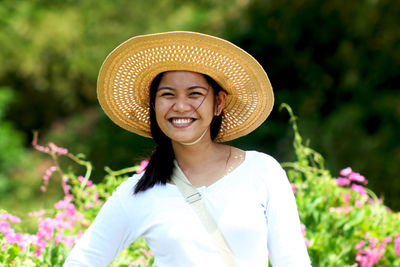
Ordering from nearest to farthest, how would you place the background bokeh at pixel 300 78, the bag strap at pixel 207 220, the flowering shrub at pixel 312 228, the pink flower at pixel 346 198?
the bag strap at pixel 207 220, the flowering shrub at pixel 312 228, the pink flower at pixel 346 198, the background bokeh at pixel 300 78

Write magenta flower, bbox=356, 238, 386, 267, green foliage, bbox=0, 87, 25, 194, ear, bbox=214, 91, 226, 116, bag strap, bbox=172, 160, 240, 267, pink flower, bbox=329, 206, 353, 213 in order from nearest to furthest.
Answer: bag strap, bbox=172, 160, 240, 267, ear, bbox=214, 91, 226, 116, magenta flower, bbox=356, 238, 386, 267, pink flower, bbox=329, 206, 353, 213, green foliage, bbox=0, 87, 25, 194

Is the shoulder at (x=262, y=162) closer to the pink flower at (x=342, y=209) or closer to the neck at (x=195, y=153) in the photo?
the neck at (x=195, y=153)

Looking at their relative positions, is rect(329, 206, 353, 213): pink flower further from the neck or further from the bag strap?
the bag strap

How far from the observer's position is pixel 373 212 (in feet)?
9.87

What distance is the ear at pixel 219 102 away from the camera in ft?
6.31

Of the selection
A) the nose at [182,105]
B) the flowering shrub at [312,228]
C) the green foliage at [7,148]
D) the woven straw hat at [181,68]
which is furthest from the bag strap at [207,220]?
the green foliage at [7,148]

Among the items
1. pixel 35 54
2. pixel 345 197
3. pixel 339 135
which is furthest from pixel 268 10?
pixel 35 54

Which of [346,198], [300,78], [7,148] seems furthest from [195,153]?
[7,148]

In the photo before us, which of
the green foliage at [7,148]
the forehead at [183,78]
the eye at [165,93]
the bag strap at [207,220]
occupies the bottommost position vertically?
the bag strap at [207,220]

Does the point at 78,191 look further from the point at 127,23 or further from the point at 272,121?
the point at 127,23

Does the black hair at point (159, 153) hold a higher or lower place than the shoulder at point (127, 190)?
higher

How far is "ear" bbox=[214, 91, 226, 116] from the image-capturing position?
6.31ft

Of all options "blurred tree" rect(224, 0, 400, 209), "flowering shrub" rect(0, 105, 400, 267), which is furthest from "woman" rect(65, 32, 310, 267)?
"blurred tree" rect(224, 0, 400, 209)

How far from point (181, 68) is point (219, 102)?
0.19m
